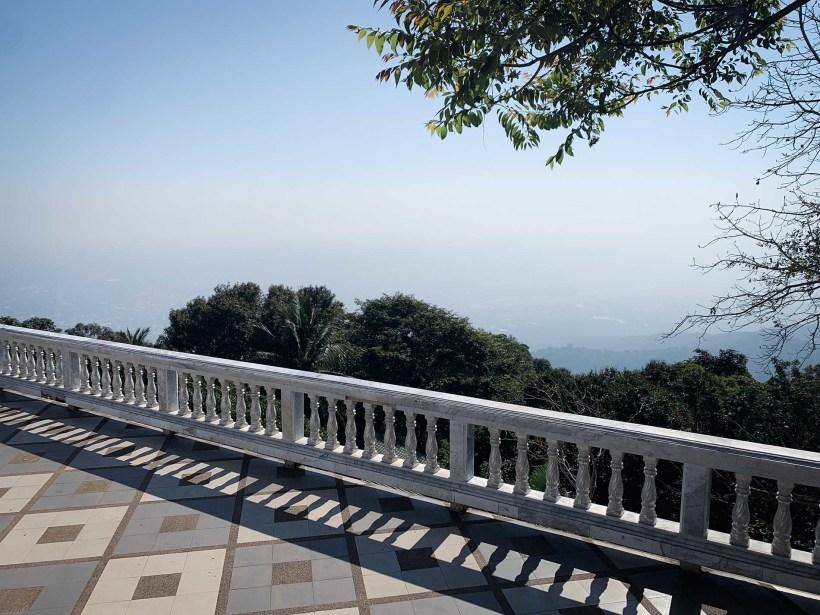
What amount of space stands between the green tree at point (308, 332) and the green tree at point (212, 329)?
1.41 m

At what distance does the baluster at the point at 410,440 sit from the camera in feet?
13.7

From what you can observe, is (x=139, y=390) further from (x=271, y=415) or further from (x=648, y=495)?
(x=648, y=495)

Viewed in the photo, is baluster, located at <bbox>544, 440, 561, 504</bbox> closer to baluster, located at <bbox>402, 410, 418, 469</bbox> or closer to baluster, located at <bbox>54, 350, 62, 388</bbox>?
baluster, located at <bbox>402, 410, 418, 469</bbox>

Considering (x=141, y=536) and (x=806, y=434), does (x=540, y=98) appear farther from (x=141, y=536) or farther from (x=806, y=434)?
(x=806, y=434)

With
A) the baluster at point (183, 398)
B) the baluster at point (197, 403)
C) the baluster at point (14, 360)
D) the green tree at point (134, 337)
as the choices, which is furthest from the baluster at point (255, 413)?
the green tree at point (134, 337)

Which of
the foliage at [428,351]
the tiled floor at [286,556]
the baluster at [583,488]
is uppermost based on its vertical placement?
the baluster at [583,488]

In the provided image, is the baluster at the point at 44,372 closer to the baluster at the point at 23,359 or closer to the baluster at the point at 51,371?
the baluster at the point at 51,371

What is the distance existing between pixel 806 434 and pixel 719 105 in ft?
21.6

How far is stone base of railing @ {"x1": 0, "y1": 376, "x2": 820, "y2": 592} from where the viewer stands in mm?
3139

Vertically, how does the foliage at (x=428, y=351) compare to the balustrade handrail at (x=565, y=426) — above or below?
below

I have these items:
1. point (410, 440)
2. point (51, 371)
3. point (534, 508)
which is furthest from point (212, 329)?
point (534, 508)

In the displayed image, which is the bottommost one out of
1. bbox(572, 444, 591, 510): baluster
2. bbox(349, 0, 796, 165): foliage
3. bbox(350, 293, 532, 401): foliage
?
bbox(350, 293, 532, 401): foliage

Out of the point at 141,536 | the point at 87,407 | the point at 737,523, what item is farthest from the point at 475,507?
the point at 87,407

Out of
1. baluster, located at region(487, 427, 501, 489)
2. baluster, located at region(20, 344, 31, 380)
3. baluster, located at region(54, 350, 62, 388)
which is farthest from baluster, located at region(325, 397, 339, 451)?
baluster, located at region(20, 344, 31, 380)
